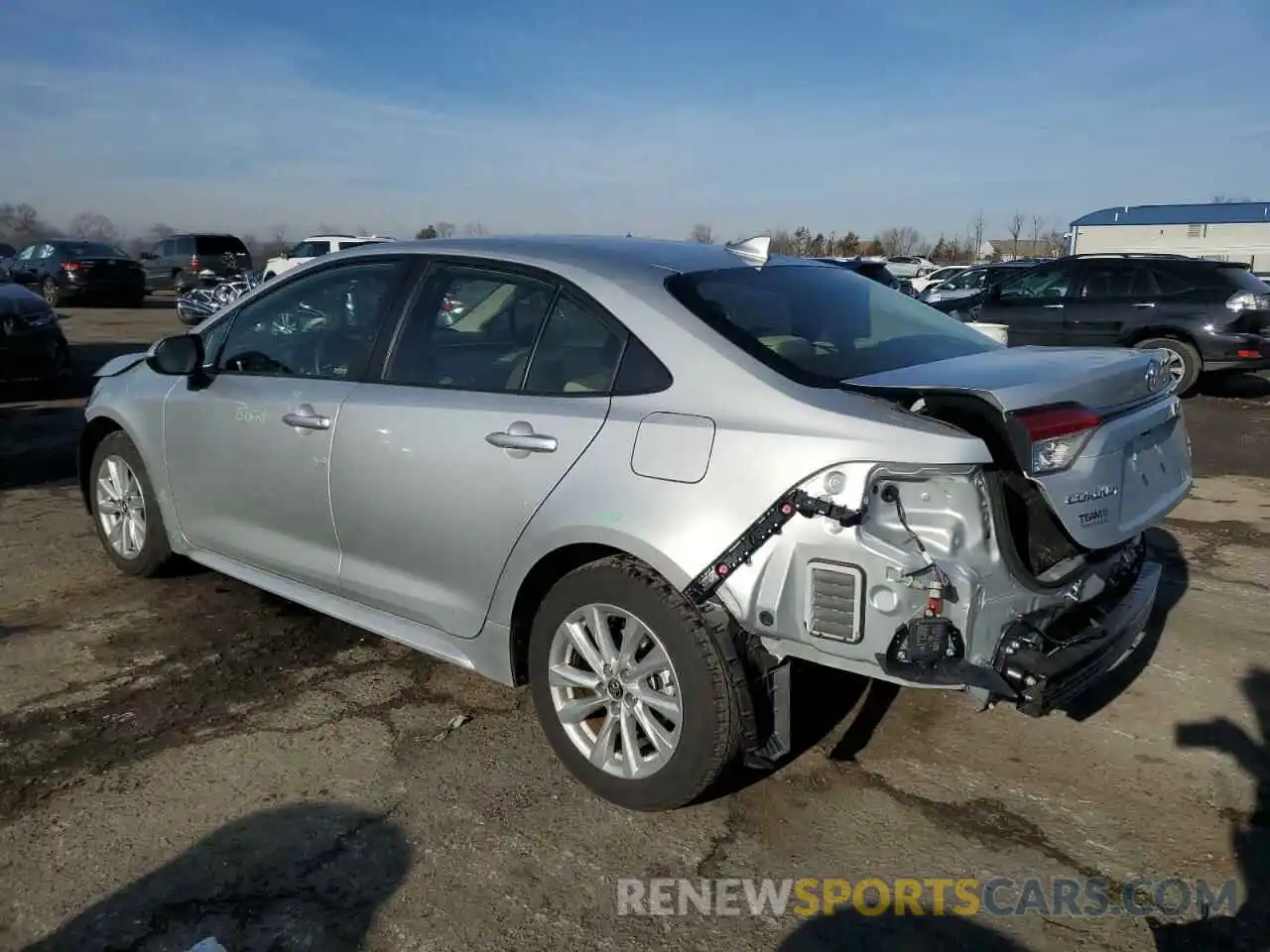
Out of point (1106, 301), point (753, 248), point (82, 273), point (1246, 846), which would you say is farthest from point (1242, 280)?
point (82, 273)

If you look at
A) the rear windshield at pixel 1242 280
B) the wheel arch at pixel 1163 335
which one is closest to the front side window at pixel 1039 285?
the wheel arch at pixel 1163 335

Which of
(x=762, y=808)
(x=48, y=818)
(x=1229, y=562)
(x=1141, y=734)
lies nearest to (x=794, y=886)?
(x=762, y=808)

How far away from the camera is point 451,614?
3416 millimetres

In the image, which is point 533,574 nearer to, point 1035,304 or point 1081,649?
point 1081,649

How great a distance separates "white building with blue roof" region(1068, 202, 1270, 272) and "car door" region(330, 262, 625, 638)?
55.1 meters

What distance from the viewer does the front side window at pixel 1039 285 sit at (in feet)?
42.1

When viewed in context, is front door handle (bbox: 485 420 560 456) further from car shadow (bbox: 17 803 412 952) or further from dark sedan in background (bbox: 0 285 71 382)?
dark sedan in background (bbox: 0 285 71 382)

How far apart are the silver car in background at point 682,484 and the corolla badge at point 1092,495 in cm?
1

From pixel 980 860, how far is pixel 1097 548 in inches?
37.2

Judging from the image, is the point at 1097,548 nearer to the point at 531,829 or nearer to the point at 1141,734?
the point at 1141,734

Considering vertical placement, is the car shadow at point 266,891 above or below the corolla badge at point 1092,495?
below

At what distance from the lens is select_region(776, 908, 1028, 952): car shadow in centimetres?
246

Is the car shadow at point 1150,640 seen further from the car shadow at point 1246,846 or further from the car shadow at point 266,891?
the car shadow at point 266,891

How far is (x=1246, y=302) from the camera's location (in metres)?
11.6
